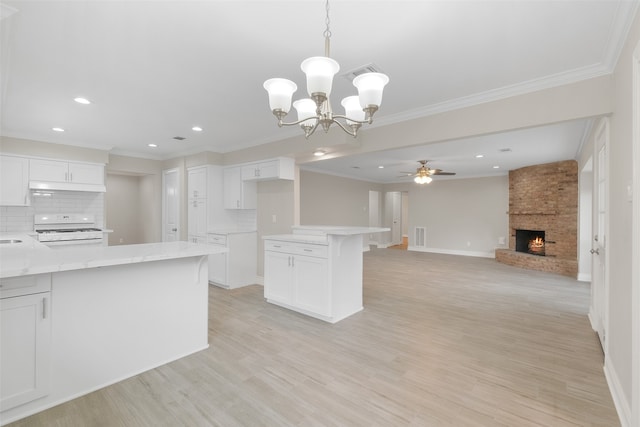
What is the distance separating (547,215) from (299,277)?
622 cm

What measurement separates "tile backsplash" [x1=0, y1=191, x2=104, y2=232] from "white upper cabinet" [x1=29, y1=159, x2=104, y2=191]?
1.41 ft

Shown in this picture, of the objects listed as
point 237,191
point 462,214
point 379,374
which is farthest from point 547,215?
point 237,191

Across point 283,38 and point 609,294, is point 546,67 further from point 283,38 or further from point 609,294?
point 283,38

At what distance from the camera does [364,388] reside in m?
2.14

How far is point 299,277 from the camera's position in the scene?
364 cm

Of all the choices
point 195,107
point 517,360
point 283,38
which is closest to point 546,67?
Result: point 283,38

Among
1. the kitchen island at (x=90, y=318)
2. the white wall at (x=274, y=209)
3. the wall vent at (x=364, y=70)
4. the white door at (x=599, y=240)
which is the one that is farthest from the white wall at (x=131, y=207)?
the white door at (x=599, y=240)

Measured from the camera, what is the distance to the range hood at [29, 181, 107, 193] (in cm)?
468

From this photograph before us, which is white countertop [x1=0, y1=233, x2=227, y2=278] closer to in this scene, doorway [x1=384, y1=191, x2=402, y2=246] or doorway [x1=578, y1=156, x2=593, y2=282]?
doorway [x1=578, y1=156, x2=593, y2=282]

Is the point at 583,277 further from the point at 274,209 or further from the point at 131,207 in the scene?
the point at 131,207

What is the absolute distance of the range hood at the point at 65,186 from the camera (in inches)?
184

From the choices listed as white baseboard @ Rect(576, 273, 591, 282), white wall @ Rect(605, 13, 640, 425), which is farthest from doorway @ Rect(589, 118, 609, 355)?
white baseboard @ Rect(576, 273, 591, 282)

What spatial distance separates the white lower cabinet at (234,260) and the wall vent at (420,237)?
620 centimetres

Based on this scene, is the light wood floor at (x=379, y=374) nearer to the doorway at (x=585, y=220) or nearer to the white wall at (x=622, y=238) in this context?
the white wall at (x=622, y=238)
